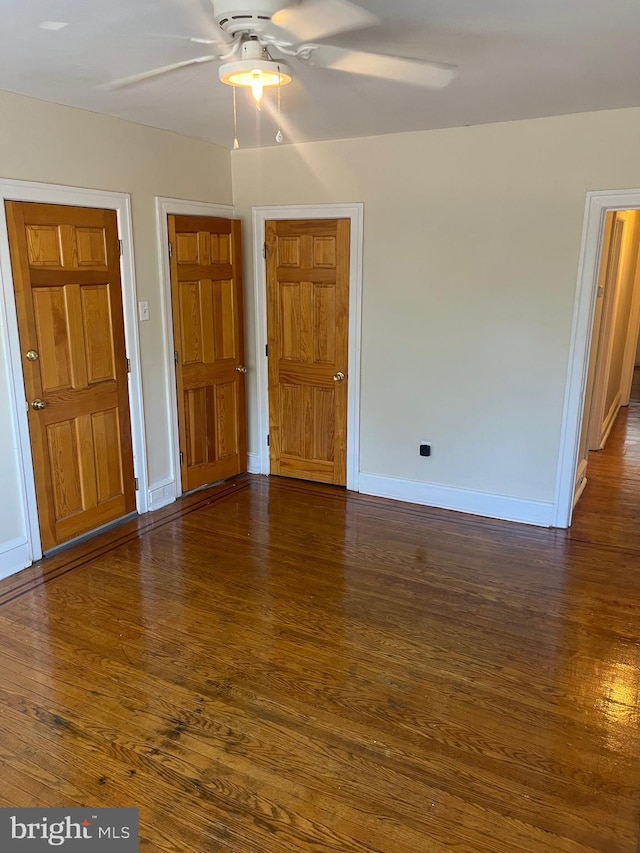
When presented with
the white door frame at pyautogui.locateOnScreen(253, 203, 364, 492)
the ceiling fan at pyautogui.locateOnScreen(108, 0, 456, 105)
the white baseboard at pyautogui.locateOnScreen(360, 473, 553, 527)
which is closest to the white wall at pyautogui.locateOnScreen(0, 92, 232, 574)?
A: the white door frame at pyautogui.locateOnScreen(253, 203, 364, 492)

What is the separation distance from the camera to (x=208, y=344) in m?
4.70

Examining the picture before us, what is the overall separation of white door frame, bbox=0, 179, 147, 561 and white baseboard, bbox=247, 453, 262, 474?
112 centimetres

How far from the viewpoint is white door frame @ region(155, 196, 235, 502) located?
4.23 metres

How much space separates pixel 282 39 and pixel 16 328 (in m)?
2.05

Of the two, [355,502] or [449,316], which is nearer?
[449,316]

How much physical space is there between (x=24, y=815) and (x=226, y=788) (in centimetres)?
63

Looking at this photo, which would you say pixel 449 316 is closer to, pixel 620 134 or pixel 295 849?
pixel 620 134

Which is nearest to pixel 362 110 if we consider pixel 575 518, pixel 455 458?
pixel 455 458

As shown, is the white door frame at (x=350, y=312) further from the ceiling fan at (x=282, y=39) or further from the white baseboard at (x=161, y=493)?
the ceiling fan at (x=282, y=39)

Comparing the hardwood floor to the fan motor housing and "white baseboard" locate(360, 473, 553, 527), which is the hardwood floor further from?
the fan motor housing

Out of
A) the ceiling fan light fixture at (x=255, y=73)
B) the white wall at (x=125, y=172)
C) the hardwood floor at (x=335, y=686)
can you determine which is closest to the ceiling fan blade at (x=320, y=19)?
the ceiling fan light fixture at (x=255, y=73)

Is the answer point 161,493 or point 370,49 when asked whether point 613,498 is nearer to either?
point 161,493

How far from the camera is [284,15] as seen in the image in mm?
2133

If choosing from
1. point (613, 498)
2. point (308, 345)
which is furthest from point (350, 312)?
point (613, 498)
